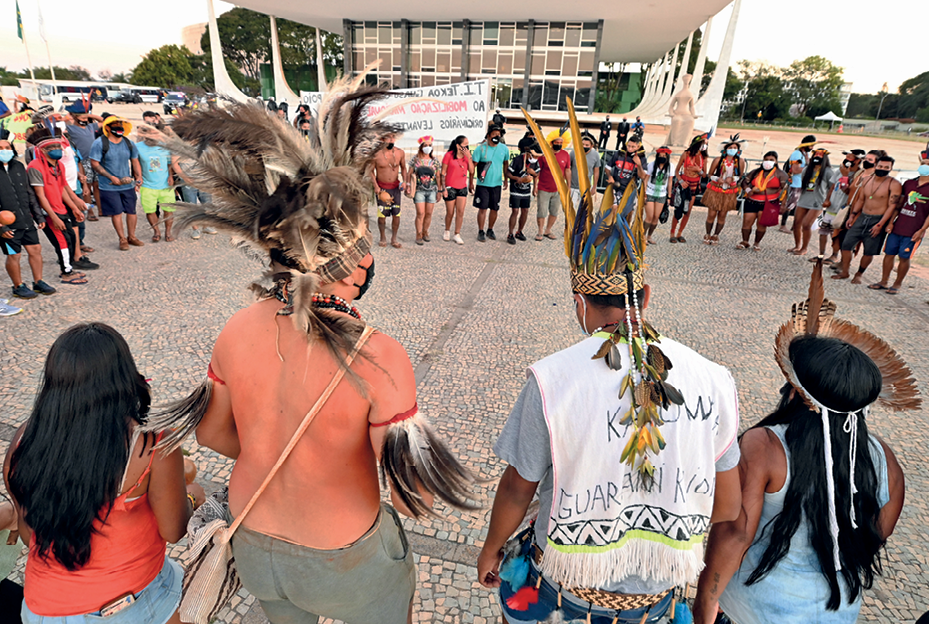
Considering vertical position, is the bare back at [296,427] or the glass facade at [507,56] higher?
the glass facade at [507,56]

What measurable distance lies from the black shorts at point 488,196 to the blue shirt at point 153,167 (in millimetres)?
4774

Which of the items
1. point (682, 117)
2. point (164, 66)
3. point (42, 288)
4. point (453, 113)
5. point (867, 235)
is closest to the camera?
point (42, 288)

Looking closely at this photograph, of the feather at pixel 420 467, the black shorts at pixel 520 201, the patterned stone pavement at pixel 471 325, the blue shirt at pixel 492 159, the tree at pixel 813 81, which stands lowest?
the patterned stone pavement at pixel 471 325

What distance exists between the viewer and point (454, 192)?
27.5 feet

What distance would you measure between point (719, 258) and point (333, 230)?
27.3 ft

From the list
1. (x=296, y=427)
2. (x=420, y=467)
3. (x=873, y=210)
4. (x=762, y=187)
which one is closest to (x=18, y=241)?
(x=296, y=427)

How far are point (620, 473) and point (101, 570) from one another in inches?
61.5

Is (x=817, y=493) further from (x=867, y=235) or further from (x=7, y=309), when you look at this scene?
(x=867, y=235)

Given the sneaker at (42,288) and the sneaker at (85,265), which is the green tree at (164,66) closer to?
the sneaker at (85,265)

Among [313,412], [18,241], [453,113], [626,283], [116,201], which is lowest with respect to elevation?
[18,241]

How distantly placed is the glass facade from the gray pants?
31.4m

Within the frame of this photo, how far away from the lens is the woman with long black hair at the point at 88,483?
1.42 meters

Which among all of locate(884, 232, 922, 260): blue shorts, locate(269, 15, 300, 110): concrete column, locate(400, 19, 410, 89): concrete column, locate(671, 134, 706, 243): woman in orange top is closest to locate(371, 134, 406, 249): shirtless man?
locate(671, 134, 706, 243): woman in orange top

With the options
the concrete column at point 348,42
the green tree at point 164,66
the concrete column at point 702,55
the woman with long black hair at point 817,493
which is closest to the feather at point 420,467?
the woman with long black hair at point 817,493
